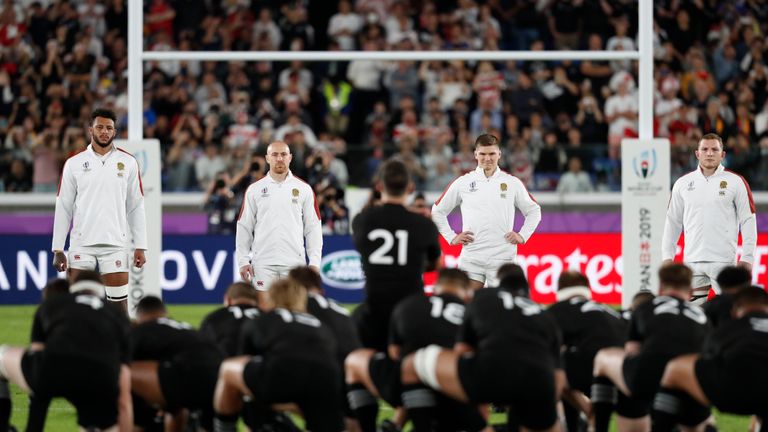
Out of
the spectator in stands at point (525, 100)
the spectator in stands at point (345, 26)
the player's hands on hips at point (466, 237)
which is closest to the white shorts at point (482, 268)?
the player's hands on hips at point (466, 237)

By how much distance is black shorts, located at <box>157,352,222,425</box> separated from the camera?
312 inches

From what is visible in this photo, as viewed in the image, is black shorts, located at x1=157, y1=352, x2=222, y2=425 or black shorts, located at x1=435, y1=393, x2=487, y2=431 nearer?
black shorts, located at x1=435, y1=393, x2=487, y2=431

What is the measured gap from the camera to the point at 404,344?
7828mm

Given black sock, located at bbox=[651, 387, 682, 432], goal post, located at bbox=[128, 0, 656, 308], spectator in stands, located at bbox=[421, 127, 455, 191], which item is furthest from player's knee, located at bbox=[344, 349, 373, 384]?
spectator in stands, located at bbox=[421, 127, 455, 191]

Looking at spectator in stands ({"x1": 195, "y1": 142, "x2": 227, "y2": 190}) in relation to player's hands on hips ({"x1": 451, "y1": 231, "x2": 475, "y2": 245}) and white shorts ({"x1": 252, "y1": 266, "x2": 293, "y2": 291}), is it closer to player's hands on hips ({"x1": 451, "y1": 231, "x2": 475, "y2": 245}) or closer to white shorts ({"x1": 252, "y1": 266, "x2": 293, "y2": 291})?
white shorts ({"x1": 252, "y1": 266, "x2": 293, "y2": 291})

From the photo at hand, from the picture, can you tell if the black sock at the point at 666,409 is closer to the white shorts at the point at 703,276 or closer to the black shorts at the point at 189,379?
the black shorts at the point at 189,379

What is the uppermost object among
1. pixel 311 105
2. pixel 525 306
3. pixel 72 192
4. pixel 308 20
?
pixel 308 20

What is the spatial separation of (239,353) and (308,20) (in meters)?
15.5

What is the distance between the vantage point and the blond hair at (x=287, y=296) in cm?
780

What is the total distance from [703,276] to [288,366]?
5.20 m

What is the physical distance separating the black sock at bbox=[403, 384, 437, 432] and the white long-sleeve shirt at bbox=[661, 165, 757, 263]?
14.2 feet

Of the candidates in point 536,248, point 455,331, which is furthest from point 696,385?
point 536,248

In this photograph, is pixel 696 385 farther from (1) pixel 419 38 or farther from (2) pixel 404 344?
(1) pixel 419 38

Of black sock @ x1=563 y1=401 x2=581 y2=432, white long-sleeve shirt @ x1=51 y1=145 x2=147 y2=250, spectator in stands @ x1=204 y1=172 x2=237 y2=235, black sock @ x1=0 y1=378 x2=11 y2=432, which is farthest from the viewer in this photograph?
spectator in stands @ x1=204 y1=172 x2=237 y2=235
